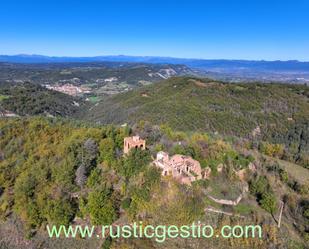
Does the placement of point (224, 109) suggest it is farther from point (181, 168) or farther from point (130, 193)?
point (130, 193)

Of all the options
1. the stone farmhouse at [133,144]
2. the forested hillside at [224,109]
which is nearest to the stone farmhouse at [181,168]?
the stone farmhouse at [133,144]

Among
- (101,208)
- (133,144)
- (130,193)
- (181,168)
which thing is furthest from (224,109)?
(101,208)

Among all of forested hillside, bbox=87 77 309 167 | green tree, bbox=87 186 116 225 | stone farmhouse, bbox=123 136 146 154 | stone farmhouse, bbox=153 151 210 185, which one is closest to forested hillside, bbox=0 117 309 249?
green tree, bbox=87 186 116 225

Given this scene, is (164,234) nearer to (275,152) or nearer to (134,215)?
(134,215)

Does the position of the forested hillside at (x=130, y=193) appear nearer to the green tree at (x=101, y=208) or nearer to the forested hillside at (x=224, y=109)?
the green tree at (x=101, y=208)

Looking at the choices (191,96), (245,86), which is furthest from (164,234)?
(245,86)

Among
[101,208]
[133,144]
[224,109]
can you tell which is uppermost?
[133,144]
